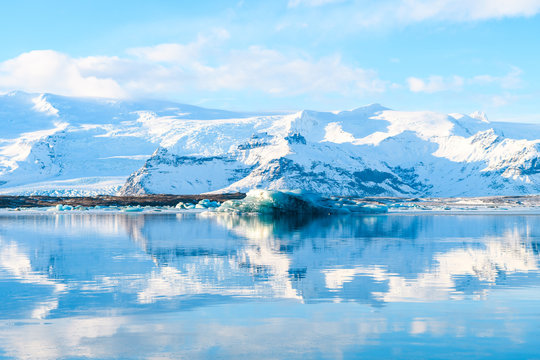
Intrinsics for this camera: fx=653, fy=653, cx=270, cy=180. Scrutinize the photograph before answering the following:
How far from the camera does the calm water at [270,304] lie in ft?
46.4

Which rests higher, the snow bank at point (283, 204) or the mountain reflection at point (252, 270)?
the snow bank at point (283, 204)

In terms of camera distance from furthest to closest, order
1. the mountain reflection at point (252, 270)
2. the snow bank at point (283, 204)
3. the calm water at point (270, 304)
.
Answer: the snow bank at point (283, 204)
the mountain reflection at point (252, 270)
the calm water at point (270, 304)

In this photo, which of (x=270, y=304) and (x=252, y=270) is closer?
(x=270, y=304)

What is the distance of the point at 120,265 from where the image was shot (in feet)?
93.0

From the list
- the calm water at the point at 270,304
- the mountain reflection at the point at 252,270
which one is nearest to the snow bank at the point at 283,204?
the mountain reflection at the point at 252,270

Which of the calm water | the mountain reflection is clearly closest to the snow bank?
the mountain reflection

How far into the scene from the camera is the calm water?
46.4 feet

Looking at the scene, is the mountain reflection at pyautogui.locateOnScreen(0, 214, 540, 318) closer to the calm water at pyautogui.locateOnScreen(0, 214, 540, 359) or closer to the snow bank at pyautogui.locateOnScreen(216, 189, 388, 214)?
the calm water at pyautogui.locateOnScreen(0, 214, 540, 359)

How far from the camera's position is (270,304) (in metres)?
18.9

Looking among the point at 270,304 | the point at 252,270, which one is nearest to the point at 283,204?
the point at 252,270

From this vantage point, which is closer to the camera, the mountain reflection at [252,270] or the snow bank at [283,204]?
the mountain reflection at [252,270]

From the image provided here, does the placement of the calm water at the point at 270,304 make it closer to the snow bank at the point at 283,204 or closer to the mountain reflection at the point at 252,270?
the mountain reflection at the point at 252,270

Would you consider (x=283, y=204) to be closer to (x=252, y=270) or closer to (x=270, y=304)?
(x=252, y=270)

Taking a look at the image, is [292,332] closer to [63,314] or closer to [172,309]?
[172,309]
